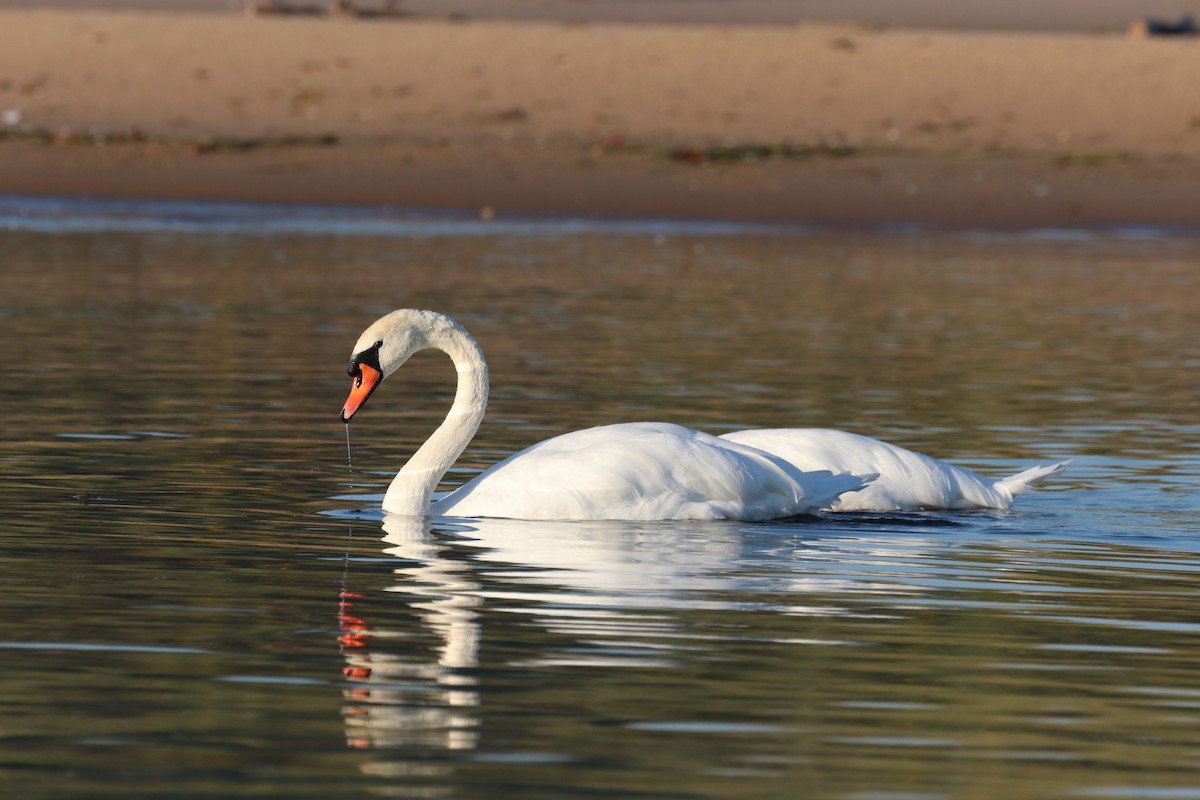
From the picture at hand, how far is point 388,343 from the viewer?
9164 millimetres

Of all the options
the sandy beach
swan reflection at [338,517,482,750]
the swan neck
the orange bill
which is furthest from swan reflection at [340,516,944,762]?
the sandy beach

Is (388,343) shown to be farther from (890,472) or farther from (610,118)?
(610,118)

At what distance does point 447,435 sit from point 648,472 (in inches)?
36.9

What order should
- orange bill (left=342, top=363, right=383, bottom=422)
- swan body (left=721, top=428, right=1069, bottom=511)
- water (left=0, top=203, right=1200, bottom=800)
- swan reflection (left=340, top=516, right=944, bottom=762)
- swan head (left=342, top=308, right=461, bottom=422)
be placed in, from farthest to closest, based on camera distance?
swan body (left=721, top=428, right=1069, bottom=511) → swan head (left=342, top=308, right=461, bottom=422) → orange bill (left=342, top=363, right=383, bottom=422) → swan reflection (left=340, top=516, right=944, bottom=762) → water (left=0, top=203, right=1200, bottom=800)

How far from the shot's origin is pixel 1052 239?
2630 centimetres

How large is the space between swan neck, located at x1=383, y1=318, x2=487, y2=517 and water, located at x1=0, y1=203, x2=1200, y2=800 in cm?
20

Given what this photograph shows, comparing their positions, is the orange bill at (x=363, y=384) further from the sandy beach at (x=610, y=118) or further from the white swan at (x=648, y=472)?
the sandy beach at (x=610, y=118)

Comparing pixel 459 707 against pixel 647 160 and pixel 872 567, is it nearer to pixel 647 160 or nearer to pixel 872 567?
pixel 872 567

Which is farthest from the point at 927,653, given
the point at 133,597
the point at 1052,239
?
the point at 1052,239

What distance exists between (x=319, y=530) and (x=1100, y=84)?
27301 mm

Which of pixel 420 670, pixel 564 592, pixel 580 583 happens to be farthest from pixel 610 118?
pixel 420 670

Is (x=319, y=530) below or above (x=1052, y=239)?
below

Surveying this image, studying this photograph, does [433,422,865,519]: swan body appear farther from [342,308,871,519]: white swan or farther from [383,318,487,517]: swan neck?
[383,318,487,517]: swan neck

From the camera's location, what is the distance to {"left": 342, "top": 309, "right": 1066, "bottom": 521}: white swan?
8.84 m
